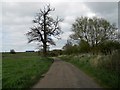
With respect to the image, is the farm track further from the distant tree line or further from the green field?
the distant tree line

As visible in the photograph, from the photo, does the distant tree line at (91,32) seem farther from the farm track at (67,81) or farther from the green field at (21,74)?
the farm track at (67,81)

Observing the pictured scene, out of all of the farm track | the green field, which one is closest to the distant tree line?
the green field

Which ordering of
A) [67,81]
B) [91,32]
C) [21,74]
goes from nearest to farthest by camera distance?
[67,81] < [21,74] < [91,32]

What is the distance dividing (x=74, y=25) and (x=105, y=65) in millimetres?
48251

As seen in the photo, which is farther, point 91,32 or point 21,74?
point 91,32

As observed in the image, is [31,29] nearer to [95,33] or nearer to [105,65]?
[95,33]

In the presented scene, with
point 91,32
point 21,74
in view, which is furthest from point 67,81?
point 91,32

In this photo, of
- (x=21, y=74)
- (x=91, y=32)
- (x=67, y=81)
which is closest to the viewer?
(x=67, y=81)

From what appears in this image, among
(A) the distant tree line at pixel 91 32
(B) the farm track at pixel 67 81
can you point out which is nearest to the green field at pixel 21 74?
(B) the farm track at pixel 67 81

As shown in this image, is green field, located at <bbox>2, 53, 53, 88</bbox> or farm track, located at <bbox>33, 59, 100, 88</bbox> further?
green field, located at <bbox>2, 53, 53, 88</bbox>

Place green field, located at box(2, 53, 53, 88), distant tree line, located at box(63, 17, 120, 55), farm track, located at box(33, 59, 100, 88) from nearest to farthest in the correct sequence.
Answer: farm track, located at box(33, 59, 100, 88), green field, located at box(2, 53, 53, 88), distant tree line, located at box(63, 17, 120, 55)

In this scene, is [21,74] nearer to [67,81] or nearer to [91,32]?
[67,81]

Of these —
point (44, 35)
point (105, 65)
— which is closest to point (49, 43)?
point (44, 35)

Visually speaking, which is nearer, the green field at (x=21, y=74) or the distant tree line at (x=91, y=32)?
the green field at (x=21, y=74)
